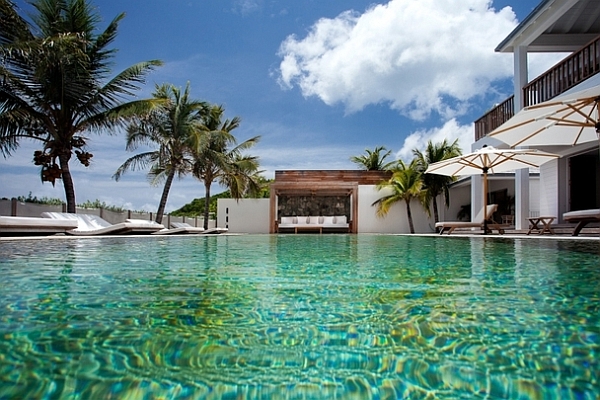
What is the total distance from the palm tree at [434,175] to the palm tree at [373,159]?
10.0 meters

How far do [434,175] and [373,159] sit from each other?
36.2 feet

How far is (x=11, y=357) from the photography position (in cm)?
157

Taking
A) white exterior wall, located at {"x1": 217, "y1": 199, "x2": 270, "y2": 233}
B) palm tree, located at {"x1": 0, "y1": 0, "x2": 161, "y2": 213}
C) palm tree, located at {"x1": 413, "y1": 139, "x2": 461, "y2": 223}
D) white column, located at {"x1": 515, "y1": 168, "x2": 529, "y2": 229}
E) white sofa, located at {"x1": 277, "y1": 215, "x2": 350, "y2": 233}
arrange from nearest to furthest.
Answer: palm tree, located at {"x1": 0, "y1": 0, "x2": 161, "y2": 213} < white column, located at {"x1": 515, "y1": 168, "x2": 529, "y2": 229} < palm tree, located at {"x1": 413, "y1": 139, "x2": 461, "y2": 223} < white sofa, located at {"x1": 277, "y1": 215, "x2": 350, "y2": 233} < white exterior wall, located at {"x1": 217, "y1": 199, "x2": 270, "y2": 233}

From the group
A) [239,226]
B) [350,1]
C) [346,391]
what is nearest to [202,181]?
[239,226]

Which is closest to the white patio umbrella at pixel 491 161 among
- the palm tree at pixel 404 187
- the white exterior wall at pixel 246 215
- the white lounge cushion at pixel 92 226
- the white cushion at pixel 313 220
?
the palm tree at pixel 404 187

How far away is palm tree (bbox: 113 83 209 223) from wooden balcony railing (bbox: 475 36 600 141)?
11.8m

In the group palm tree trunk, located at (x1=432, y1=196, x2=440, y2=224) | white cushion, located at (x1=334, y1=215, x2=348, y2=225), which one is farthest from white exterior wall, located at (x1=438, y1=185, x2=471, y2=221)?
white cushion, located at (x1=334, y1=215, x2=348, y2=225)

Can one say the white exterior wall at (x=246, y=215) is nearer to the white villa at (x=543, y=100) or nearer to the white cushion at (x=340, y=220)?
the white villa at (x=543, y=100)

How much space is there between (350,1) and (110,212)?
1477cm

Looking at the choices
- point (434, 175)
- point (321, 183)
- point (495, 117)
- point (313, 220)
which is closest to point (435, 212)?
point (434, 175)

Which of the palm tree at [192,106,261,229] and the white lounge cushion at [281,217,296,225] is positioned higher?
the palm tree at [192,106,261,229]

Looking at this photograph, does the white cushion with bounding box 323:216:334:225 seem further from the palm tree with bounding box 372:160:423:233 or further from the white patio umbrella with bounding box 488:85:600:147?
the white patio umbrella with bounding box 488:85:600:147

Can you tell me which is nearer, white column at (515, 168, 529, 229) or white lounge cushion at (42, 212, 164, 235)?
white lounge cushion at (42, 212, 164, 235)

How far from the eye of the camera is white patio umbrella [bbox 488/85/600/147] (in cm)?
652
